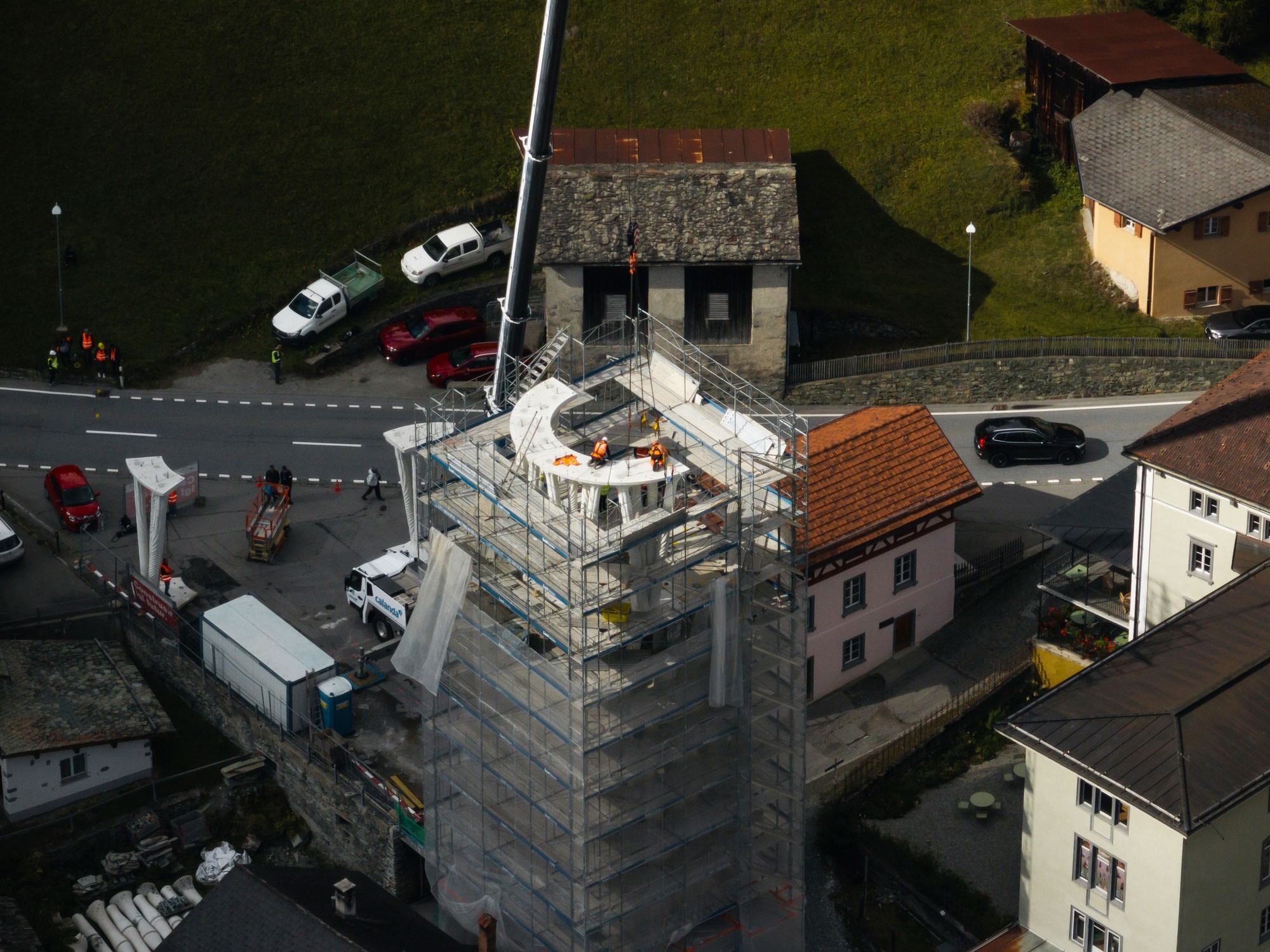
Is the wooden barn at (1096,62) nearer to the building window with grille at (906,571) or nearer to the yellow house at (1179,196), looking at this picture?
the yellow house at (1179,196)

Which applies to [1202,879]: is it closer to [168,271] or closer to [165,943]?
[165,943]

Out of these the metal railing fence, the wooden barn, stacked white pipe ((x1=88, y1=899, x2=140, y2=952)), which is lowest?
stacked white pipe ((x1=88, y1=899, x2=140, y2=952))

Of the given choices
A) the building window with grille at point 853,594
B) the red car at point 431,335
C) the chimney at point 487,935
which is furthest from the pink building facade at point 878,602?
the red car at point 431,335

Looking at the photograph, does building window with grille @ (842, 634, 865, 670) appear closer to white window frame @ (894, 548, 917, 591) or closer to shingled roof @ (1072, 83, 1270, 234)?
white window frame @ (894, 548, 917, 591)

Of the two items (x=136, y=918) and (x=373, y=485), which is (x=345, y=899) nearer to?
(x=136, y=918)

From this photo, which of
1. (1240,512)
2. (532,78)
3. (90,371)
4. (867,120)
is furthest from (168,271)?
(1240,512)

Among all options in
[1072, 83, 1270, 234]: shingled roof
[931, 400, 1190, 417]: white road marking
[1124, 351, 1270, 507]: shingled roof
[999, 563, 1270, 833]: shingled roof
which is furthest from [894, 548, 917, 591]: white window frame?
[1072, 83, 1270, 234]: shingled roof
